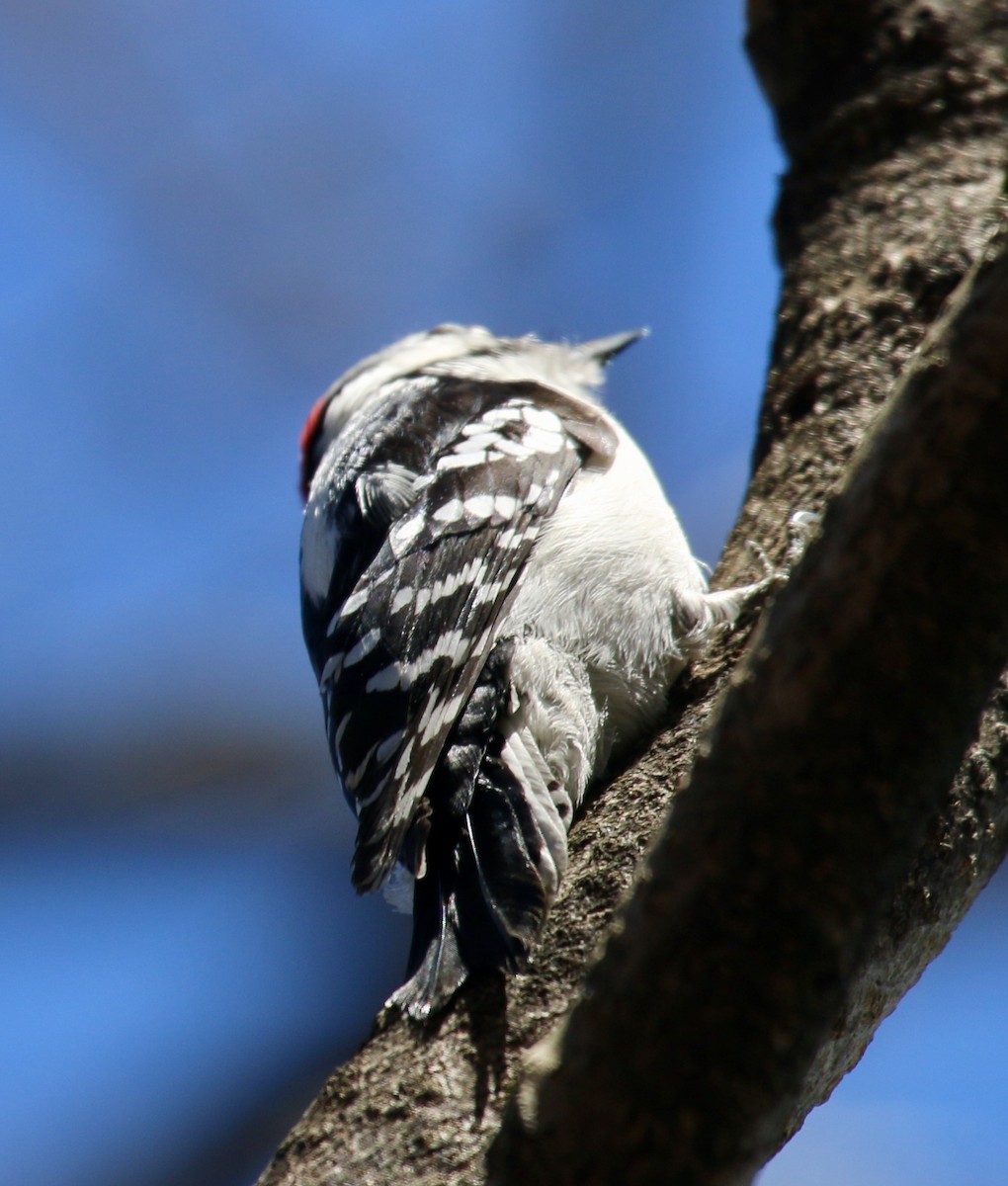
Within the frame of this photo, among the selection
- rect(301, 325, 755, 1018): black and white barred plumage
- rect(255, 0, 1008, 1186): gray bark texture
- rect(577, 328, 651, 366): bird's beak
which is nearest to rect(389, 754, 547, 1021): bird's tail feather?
rect(301, 325, 755, 1018): black and white barred plumage

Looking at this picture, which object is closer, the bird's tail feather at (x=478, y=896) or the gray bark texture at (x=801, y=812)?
the gray bark texture at (x=801, y=812)

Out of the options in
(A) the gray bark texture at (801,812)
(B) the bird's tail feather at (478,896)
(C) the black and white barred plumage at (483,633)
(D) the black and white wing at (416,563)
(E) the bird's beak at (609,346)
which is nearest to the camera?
(A) the gray bark texture at (801,812)

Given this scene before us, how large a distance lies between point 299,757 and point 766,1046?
5.05 m

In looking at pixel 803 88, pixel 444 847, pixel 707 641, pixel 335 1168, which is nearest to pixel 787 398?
pixel 707 641

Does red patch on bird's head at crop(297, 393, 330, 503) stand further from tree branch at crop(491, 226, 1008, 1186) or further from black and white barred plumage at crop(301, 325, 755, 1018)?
tree branch at crop(491, 226, 1008, 1186)

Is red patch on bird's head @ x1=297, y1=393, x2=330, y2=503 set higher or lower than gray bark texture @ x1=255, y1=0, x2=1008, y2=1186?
higher

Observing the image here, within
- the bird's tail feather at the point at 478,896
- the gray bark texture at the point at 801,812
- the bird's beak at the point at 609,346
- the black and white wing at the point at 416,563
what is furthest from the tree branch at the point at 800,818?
the bird's beak at the point at 609,346

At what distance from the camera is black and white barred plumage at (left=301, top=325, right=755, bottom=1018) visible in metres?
2.10

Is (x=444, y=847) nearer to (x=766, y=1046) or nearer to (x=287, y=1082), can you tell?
(x=766, y=1046)

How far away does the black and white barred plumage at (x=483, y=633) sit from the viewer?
2.10m

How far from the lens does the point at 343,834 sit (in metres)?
5.77

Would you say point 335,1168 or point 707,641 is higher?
point 707,641

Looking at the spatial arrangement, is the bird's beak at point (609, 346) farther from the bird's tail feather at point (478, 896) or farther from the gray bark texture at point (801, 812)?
the gray bark texture at point (801, 812)

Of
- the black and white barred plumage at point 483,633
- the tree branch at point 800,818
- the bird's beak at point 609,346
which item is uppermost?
the bird's beak at point 609,346
